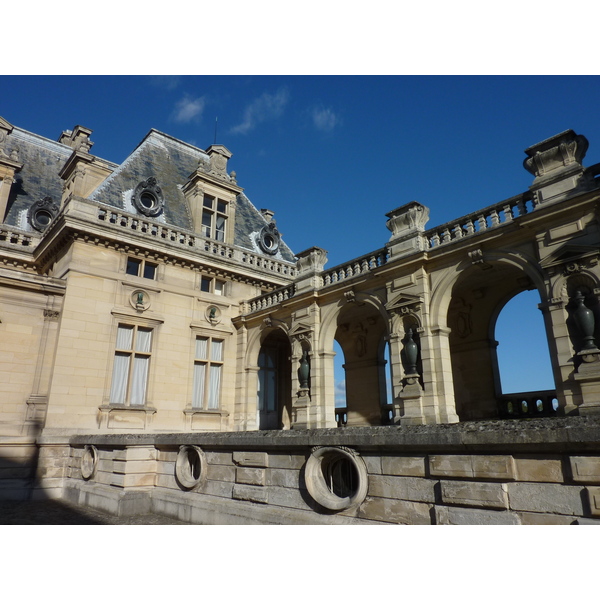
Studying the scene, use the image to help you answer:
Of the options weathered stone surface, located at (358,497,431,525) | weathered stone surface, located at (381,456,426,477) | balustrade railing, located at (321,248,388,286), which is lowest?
weathered stone surface, located at (358,497,431,525)

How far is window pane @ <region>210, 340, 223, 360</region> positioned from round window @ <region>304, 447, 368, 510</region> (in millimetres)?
12730

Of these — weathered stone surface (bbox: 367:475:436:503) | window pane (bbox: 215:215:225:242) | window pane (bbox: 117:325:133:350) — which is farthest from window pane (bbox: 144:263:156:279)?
weathered stone surface (bbox: 367:475:436:503)

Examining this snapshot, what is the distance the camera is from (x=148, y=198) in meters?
19.1

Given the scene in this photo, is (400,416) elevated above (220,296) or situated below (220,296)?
below

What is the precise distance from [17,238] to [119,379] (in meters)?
7.90

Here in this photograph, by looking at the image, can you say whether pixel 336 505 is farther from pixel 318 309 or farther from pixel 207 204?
pixel 207 204

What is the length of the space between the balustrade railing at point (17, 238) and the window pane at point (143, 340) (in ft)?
21.1

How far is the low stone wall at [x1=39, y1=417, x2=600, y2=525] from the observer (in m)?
4.56

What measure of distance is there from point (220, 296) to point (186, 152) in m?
9.56

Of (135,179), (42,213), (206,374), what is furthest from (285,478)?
(42,213)

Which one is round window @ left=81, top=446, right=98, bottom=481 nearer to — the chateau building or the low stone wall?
the chateau building

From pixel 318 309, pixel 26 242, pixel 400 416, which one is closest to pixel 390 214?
pixel 318 309

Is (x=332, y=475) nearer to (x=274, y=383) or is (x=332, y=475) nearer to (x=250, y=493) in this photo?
(x=250, y=493)

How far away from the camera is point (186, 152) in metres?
24.3
